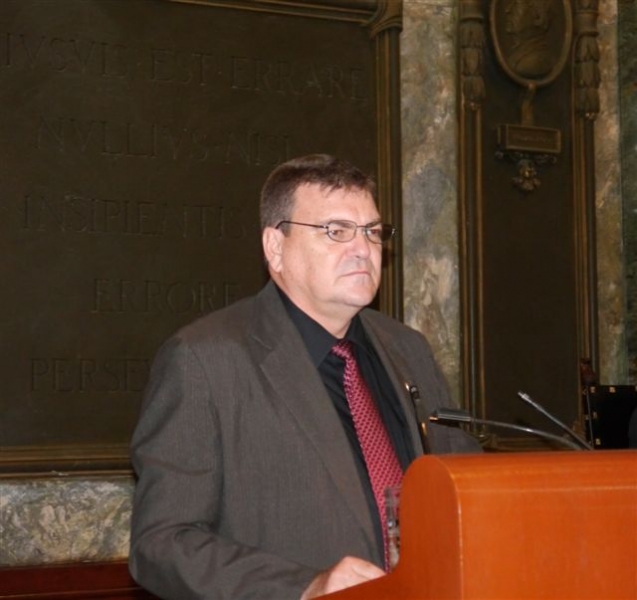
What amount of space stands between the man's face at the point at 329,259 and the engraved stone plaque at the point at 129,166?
2174 mm

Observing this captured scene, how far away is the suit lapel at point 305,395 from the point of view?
9.32 ft

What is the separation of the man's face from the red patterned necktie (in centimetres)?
12

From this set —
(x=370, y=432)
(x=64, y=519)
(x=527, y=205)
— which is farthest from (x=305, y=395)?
(x=527, y=205)

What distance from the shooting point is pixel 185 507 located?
8.98ft

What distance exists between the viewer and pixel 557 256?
5.99 m

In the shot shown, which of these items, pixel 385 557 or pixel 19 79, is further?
pixel 19 79

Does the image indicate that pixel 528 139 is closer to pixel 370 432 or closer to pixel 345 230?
pixel 345 230

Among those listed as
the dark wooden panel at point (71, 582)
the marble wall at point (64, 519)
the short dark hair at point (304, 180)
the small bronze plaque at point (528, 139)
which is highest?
the small bronze plaque at point (528, 139)

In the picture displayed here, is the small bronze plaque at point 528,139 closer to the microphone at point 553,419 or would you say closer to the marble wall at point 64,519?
the marble wall at point 64,519

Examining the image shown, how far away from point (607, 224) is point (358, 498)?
3674 mm

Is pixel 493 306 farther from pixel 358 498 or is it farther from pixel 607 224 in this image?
pixel 358 498

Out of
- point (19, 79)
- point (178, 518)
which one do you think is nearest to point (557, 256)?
point (19, 79)

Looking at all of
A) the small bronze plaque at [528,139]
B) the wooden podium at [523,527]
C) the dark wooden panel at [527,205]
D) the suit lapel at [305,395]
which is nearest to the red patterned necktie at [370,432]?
the suit lapel at [305,395]

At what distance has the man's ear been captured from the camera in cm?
319
